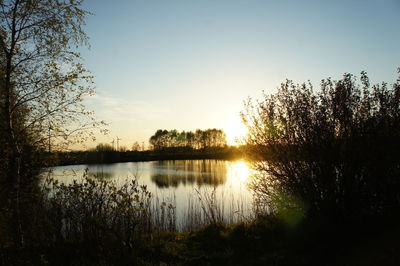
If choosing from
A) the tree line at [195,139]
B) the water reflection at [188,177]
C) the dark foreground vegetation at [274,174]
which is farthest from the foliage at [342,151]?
the tree line at [195,139]

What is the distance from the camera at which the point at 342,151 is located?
5.72m

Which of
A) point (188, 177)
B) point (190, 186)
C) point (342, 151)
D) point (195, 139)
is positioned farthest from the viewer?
point (195, 139)

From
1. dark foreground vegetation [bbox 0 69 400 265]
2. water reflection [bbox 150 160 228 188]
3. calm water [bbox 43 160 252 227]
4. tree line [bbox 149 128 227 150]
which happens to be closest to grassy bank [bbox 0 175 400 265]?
dark foreground vegetation [bbox 0 69 400 265]

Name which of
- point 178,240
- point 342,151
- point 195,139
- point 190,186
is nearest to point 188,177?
point 190,186

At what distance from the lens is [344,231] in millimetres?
5680

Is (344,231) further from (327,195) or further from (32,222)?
(32,222)

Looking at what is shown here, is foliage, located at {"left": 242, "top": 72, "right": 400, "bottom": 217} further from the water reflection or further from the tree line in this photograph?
the tree line

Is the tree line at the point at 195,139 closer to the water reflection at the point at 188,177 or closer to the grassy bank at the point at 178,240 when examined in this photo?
the water reflection at the point at 188,177

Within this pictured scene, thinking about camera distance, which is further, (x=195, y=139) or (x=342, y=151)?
(x=195, y=139)

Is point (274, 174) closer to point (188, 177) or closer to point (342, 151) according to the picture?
point (342, 151)

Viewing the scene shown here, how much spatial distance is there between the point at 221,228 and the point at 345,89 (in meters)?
4.94

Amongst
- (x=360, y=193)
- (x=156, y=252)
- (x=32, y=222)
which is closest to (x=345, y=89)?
(x=360, y=193)

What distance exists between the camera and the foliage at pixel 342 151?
5699 mm

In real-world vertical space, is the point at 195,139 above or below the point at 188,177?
above
